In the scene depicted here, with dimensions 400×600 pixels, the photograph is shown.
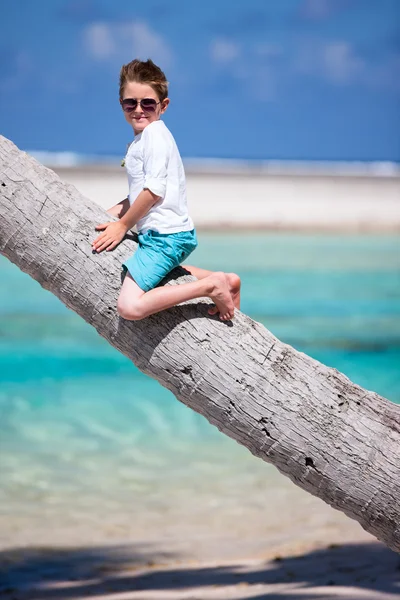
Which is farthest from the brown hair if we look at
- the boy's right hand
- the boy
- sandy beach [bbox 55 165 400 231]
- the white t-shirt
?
sandy beach [bbox 55 165 400 231]

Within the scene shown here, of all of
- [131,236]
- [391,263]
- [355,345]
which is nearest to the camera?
[131,236]

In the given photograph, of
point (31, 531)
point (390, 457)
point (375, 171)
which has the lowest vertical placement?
point (31, 531)

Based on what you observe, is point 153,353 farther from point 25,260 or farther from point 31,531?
point 31,531

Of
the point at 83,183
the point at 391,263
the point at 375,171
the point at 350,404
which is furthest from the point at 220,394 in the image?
the point at 375,171

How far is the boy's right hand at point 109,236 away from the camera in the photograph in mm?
2912

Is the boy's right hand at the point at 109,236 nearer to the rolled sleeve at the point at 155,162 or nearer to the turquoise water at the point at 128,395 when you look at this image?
the rolled sleeve at the point at 155,162

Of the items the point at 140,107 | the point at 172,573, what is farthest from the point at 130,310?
the point at 172,573

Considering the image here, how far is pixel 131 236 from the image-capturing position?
307 centimetres

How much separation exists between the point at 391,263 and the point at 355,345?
859 cm

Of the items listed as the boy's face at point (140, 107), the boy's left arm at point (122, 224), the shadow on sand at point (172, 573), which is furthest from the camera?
the shadow on sand at point (172, 573)

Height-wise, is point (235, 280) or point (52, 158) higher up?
point (52, 158)

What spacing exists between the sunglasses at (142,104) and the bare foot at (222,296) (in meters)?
0.61

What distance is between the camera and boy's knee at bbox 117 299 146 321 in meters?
2.81

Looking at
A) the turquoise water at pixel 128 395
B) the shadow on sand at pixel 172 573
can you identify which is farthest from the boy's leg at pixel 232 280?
the turquoise water at pixel 128 395
